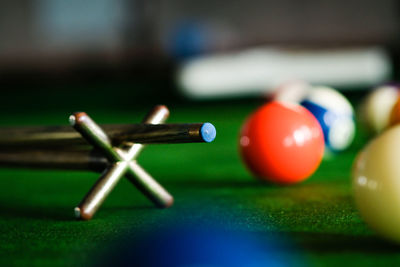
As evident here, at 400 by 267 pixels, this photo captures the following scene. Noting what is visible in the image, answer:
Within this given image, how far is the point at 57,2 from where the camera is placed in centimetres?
1245

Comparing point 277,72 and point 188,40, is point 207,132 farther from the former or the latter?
point 188,40

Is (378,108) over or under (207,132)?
over

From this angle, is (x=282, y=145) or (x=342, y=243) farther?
(x=282, y=145)

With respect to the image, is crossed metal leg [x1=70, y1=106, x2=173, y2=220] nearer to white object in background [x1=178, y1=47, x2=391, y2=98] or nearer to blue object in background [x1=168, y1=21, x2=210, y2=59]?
white object in background [x1=178, y1=47, x2=391, y2=98]

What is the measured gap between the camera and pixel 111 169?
1.93 metres

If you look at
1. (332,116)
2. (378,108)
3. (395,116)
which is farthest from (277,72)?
(395,116)

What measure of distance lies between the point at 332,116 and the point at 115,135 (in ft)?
5.17

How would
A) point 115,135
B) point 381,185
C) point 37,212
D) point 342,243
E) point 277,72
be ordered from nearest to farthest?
point 381,185 < point 342,243 < point 115,135 < point 37,212 < point 277,72

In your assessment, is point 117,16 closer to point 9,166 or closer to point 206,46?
point 206,46

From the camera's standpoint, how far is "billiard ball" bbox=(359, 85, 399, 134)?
3.43 metres

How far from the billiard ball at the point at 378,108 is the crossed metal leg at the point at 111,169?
6.20 ft

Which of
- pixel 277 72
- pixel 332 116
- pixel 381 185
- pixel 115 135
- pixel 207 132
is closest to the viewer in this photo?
pixel 381 185

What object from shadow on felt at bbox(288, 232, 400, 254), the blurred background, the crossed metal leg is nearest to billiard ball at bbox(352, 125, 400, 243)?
shadow on felt at bbox(288, 232, 400, 254)

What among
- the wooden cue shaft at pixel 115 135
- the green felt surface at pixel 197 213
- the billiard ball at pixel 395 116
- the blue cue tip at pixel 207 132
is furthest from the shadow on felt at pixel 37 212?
the billiard ball at pixel 395 116
